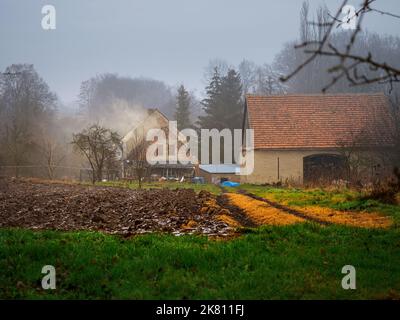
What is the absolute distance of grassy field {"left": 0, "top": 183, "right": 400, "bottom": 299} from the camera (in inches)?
175

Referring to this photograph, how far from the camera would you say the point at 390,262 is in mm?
5484

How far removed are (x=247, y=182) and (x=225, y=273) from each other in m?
25.4

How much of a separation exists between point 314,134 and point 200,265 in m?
27.5

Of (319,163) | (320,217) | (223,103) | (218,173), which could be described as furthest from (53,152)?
(320,217)

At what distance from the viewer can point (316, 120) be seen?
107 ft

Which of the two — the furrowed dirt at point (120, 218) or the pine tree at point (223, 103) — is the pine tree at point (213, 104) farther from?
the furrowed dirt at point (120, 218)

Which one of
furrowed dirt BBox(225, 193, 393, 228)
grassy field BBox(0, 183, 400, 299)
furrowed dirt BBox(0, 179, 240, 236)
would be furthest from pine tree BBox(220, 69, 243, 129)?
grassy field BBox(0, 183, 400, 299)

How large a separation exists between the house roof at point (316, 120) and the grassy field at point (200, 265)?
23.2 metres

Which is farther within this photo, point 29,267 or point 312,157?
point 312,157

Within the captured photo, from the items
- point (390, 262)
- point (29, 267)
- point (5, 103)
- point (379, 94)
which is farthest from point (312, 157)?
point (5, 103)

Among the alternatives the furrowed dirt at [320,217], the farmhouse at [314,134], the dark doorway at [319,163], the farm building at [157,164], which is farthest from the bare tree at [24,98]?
the furrowed dirt at [320,217]

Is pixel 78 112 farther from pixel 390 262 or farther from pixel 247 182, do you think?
pixel 390 262

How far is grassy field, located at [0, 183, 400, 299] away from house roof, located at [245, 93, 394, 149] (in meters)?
23.2

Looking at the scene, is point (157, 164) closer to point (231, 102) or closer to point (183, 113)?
point (183, 113)
